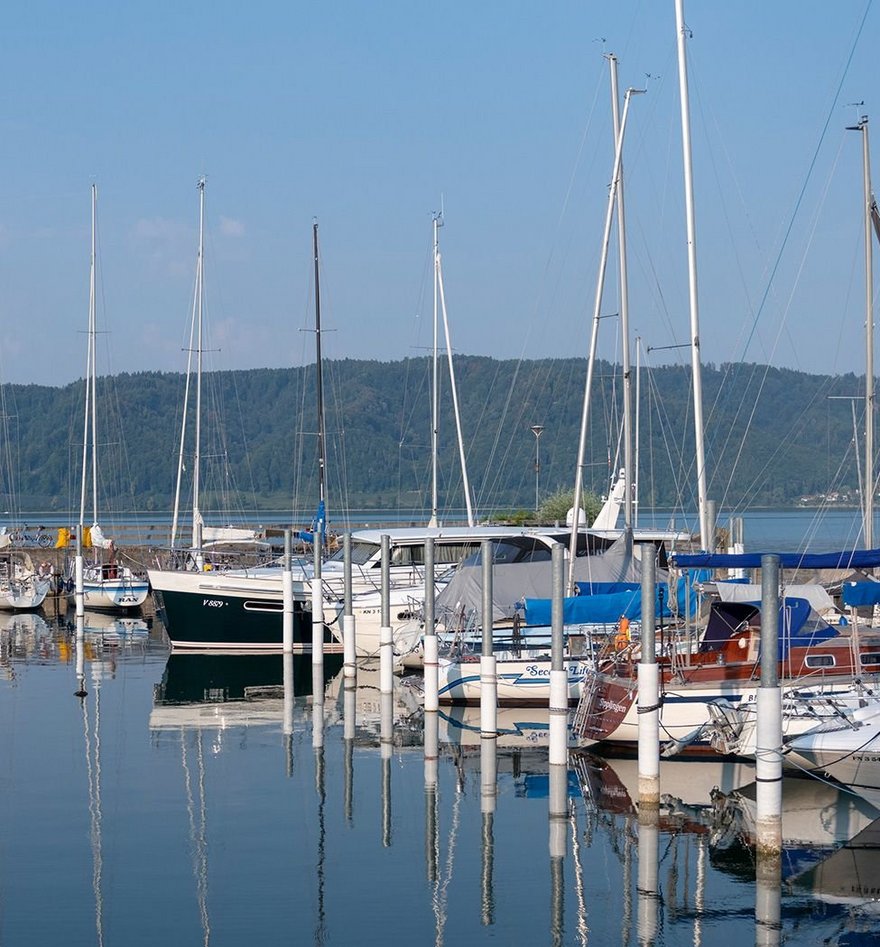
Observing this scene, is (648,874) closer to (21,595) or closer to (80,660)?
(80,660)

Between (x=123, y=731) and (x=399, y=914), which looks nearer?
(x=399, y=914)

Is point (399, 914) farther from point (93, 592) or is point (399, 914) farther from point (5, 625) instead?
point (93, 592)

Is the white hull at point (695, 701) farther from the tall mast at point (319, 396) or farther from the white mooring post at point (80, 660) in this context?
the tall mast at point (319, 396)

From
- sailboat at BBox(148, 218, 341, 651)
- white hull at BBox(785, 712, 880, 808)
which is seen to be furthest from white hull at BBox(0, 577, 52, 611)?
white hull at BBox(785, 712, 880, 808)

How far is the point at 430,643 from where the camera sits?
73.9 feet

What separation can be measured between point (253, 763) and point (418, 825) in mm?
4481

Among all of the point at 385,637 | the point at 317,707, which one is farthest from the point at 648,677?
the point at 317,707

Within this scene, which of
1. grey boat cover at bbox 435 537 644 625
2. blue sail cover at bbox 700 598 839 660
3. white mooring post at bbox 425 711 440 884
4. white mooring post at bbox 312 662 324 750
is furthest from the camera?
grey boat cover at bbox 435 537 644 625

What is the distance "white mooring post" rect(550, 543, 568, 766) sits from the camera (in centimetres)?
1764

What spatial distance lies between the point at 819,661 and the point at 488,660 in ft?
15.3

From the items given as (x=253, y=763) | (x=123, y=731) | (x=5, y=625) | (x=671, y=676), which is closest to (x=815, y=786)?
(x=671, y=676)

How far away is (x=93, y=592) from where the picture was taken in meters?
47.6

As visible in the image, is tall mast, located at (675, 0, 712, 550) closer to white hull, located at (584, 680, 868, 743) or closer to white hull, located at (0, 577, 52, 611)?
white hull, located at (584, 680, 868, 743)

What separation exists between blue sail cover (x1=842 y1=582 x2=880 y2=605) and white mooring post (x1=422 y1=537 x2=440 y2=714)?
643cm
